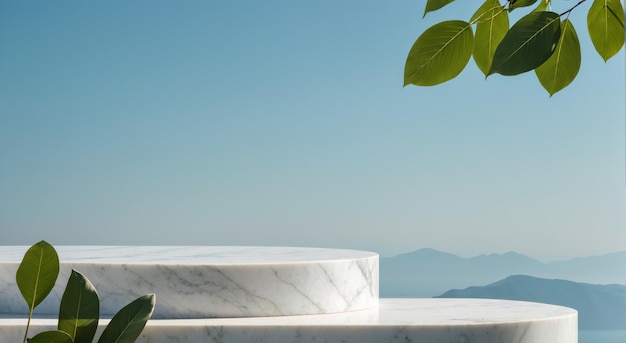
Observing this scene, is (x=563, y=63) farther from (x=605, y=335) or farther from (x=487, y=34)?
(x=605, y=335)

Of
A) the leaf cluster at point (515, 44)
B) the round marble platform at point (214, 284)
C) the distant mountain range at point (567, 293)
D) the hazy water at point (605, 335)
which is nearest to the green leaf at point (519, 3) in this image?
the leaf cluster at point (515, 44)

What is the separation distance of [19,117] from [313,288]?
568 cm

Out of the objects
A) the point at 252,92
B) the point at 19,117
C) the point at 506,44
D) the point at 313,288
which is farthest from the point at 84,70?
the point at 506,44

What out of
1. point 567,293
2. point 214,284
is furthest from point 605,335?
point 214,284

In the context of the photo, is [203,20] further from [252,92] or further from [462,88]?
[462,88]

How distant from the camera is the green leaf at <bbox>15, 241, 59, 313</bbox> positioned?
3.86 ft

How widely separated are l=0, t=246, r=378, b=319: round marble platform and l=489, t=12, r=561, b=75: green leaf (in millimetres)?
2274

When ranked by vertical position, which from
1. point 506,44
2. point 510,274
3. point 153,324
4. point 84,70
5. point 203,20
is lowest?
point 510,274

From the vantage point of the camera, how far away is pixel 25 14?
24.3 feet

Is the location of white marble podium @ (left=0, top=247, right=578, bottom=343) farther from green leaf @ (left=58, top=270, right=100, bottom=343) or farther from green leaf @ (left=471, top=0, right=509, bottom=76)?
green leaf @ (left=471, top=0, right=509, bottom=76)

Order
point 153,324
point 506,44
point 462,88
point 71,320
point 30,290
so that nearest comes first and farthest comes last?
point 506,44, point 30,290, point 71,320, point 153,324, point 462,88

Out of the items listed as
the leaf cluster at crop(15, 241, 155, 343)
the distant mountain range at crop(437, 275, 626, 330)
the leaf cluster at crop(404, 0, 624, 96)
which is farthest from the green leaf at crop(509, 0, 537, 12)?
the distant mountain range at crop(437, 275, 626, 330)

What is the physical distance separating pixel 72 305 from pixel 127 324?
113 mm

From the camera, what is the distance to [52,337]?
1229 millimetres
